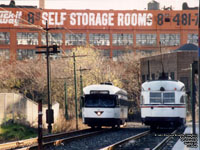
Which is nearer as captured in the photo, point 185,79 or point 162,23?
point 185,79

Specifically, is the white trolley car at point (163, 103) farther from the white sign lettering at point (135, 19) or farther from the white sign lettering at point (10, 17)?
the white sign lettering at point (135, 19)

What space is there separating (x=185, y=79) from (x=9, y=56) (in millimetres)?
41908

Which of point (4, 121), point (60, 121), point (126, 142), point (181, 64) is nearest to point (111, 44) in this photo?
point (181, 64)

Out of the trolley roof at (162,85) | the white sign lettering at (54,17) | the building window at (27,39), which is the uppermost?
the white sign lettering at (54,17)

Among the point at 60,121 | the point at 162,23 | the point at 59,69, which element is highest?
the point at 162,23

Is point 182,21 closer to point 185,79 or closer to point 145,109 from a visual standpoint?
point 185,79

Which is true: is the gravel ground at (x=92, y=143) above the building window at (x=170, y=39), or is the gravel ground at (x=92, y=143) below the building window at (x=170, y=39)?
below

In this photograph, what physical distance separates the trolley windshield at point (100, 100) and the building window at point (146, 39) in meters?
73.8

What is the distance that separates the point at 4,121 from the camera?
3750 cm

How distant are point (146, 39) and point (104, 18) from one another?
400 inches

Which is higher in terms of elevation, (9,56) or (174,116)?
(9,56)

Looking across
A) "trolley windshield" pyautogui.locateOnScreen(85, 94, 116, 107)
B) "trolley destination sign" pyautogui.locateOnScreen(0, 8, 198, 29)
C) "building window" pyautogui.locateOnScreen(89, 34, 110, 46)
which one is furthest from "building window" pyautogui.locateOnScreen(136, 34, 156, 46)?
"trolley windshield" pyautogui.locateOnScreen(85, 94, 116, 107)

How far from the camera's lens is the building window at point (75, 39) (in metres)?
109

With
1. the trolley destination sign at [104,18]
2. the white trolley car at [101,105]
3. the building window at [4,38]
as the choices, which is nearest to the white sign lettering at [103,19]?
the trolley destination sign at [104,18]
